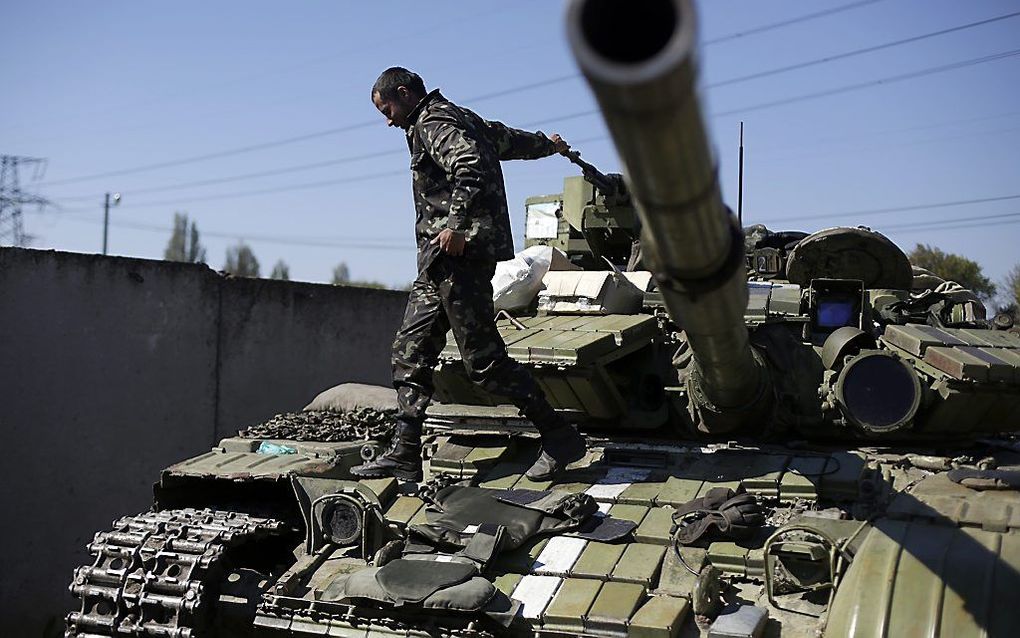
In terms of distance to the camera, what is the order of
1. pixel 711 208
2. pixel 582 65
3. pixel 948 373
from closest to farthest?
1. pixel 582 65
2. pixel 711 208
3. pixel 948 373

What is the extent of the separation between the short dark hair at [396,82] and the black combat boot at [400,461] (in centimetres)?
224

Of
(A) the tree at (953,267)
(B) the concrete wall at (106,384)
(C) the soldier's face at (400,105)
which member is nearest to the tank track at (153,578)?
(C) the soldier's face at (400,105)

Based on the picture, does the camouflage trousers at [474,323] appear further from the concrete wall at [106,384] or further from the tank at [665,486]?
the concrete wall at [106,384]

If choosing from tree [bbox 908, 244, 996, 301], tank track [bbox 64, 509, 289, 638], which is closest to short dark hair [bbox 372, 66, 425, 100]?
tank track [bbox 64, 509, 289, 638]

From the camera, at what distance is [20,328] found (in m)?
11.9

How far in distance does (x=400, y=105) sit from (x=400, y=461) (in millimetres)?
2415

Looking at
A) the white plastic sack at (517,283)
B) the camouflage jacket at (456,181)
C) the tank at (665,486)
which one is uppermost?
the camouflage jacket at (456,181)

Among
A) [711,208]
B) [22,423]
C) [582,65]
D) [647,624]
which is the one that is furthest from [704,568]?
[22,423]

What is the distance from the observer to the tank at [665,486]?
5059mm

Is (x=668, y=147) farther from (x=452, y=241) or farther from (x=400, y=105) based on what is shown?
(x=400, y=105)

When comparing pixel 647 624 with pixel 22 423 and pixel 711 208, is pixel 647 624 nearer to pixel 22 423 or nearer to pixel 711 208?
pixel 711 208

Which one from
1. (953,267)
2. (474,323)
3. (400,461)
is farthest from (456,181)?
(953,267)

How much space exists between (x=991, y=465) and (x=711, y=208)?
3807 mm

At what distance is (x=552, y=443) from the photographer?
7.25m
